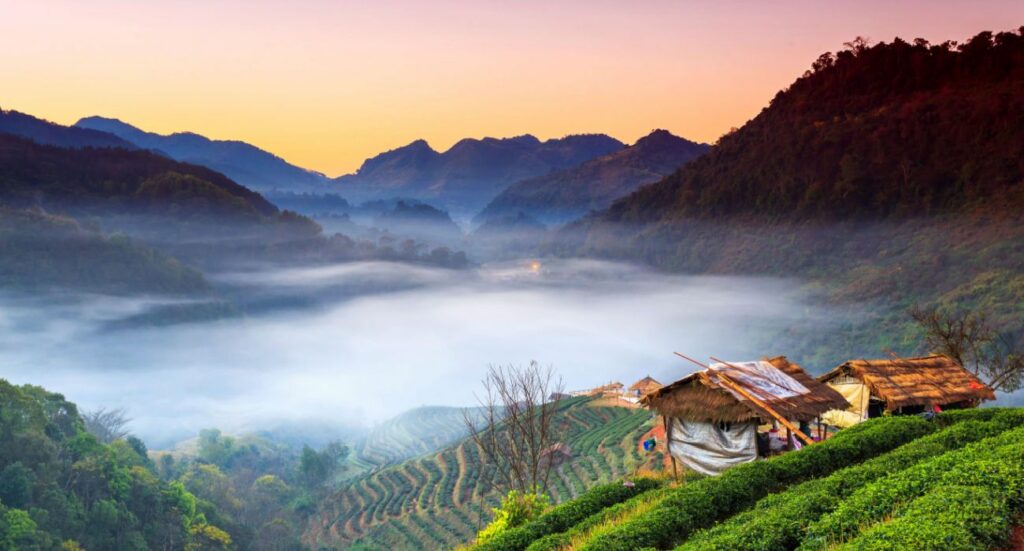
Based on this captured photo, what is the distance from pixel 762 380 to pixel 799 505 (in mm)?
8987

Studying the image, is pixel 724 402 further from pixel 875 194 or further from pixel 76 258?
pixel 76 258

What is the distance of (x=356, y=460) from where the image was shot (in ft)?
406

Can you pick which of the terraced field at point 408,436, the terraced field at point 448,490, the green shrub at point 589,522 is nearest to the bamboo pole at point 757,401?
the green shrub at point 589,522

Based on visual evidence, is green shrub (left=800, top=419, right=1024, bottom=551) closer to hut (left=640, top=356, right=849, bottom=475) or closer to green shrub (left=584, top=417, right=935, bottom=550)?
green shrub (left=584, top=417, right=935, bottom=550)

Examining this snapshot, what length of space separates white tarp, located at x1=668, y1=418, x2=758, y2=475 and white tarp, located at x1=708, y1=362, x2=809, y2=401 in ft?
4.08

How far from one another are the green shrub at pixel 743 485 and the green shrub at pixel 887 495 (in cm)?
291

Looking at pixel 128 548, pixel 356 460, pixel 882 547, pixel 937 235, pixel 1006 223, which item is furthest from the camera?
pixel 356 460

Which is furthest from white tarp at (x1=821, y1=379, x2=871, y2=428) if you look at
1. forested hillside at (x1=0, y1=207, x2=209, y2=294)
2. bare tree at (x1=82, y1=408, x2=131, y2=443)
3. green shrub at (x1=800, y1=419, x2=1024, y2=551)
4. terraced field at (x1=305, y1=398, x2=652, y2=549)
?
forested hillside at (x1=0, y1=207, x2=209, y2=294)

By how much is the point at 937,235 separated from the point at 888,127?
127ft

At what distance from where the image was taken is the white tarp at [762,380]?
20.6m

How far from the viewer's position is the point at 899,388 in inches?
1038

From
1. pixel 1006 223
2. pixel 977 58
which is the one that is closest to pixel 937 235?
pixel 1006 223

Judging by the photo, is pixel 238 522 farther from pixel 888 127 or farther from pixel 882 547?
pixel 888 127

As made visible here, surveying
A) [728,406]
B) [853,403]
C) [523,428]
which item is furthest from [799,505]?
[853,403]
